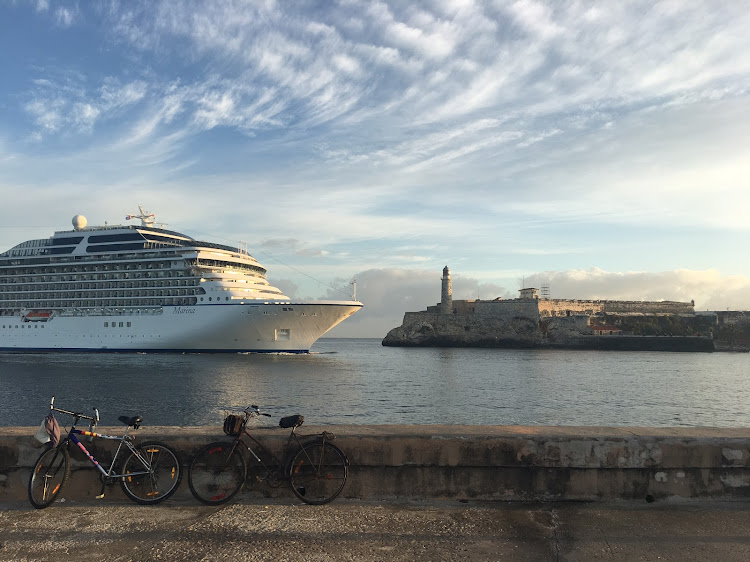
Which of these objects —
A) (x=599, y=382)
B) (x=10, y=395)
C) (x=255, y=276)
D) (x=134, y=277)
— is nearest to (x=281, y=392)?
(x=10, y=395)

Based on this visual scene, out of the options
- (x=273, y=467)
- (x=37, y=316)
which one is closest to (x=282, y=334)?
(x=37, y=316)

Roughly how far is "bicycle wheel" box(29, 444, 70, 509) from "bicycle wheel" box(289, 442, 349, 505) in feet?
7.81

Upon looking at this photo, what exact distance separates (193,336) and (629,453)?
236 ft

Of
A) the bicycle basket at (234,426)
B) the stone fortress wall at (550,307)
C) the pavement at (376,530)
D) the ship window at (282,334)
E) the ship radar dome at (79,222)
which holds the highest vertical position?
the ship radar dome at (79,222)

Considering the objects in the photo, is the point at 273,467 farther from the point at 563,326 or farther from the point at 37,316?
the point at 563,326

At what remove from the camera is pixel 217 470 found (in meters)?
5.93

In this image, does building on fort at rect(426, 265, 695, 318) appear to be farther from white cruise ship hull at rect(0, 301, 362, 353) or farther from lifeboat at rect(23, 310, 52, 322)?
lifeboat at rect(23, 310, 52, 322)

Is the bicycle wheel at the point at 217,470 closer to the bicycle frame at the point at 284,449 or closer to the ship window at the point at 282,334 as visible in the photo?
the bicycle frame at the point at 284,449

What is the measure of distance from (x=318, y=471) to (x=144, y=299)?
77.4m

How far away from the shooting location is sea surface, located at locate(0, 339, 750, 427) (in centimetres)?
2845

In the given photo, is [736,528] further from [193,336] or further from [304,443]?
[193,336]

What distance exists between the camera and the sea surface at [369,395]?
93.4 feet

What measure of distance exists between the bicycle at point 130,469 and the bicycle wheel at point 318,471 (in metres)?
1.27

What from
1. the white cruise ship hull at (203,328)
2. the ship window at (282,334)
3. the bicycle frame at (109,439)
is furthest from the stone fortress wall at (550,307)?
the bicycle frame at (109,439)
